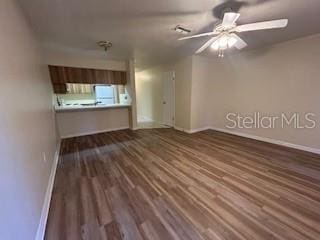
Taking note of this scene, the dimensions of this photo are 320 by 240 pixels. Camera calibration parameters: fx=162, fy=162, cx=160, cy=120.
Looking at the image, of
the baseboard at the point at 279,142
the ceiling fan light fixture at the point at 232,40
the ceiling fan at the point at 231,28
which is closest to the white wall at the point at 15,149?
the ceiling fan at the point at 231,28

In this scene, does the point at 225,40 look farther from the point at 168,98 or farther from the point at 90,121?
the point at 90,121

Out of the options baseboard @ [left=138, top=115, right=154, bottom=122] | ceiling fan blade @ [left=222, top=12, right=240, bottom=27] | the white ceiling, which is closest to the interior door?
baseboard @ [left=138, top=115, right=154, bottom=122]

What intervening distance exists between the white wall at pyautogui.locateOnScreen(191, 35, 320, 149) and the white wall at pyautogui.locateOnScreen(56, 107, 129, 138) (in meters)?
2.48

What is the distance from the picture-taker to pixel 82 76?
15.2ft

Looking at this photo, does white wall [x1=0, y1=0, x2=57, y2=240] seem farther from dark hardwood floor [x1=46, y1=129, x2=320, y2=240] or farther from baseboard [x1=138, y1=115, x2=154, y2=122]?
baseboard [x1=138, y1=115, x2=154, y2=122]

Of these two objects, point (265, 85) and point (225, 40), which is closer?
point (225, 40)

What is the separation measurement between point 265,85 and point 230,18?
2741mm

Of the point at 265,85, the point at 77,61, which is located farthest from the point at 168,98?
the point at 77,61

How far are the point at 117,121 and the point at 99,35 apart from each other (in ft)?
10.2

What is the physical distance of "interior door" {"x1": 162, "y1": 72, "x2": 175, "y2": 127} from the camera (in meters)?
5.57

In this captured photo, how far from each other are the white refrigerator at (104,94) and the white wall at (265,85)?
294cm

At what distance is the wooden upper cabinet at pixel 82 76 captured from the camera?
4.29 m

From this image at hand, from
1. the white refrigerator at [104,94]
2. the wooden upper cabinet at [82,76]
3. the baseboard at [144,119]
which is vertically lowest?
the baseboard at [144,119]

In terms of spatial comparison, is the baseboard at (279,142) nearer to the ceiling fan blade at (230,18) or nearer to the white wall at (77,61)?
the ceiling fan blade at (230,18)
